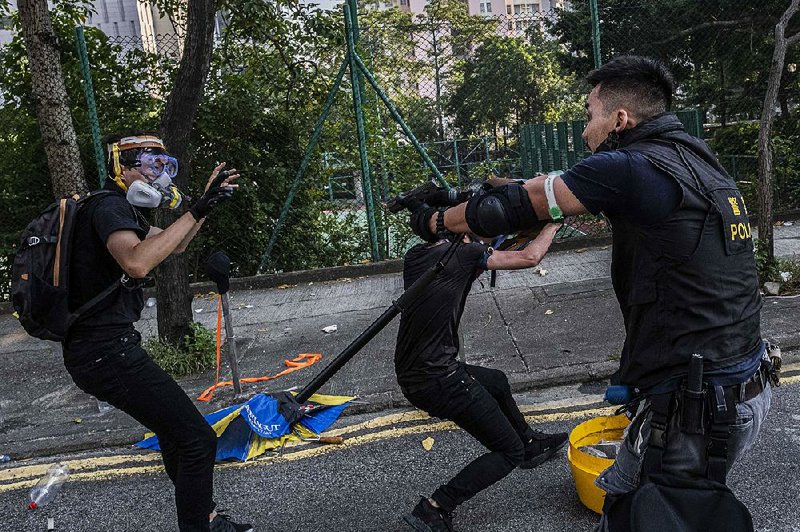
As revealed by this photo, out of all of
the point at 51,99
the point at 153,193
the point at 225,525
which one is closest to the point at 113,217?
the point at 153,193

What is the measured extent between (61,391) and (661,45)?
8.31m

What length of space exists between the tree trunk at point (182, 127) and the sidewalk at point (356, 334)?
668 millimetres

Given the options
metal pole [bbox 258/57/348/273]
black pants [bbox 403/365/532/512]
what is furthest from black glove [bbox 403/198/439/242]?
metal pole [bbox 258/57/348/273]

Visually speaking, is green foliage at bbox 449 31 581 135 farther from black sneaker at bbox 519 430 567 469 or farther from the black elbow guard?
the black elbow guard

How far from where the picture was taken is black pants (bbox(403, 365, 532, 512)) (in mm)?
3693

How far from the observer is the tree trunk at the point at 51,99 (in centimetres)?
812

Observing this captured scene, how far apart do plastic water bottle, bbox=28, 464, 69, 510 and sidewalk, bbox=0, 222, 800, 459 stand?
1.31 feet

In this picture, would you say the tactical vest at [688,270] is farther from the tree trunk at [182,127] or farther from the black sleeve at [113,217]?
the tree trunk at [182,127]

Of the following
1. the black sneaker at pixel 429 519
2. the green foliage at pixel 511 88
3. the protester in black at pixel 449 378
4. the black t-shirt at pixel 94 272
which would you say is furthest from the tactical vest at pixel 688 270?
the green foliage at pixel 511 88

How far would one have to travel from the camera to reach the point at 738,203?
2453 millimetres

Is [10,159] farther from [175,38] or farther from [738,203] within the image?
[738,203]

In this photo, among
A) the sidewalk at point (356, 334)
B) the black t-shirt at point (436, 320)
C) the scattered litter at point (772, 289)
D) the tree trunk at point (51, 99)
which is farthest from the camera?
the tree trunk at point (51, 99)

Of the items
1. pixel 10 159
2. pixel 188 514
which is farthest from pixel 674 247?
pixel 10 159

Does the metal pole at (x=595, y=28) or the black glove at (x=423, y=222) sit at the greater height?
the metal pole at (x=595, y=28)
